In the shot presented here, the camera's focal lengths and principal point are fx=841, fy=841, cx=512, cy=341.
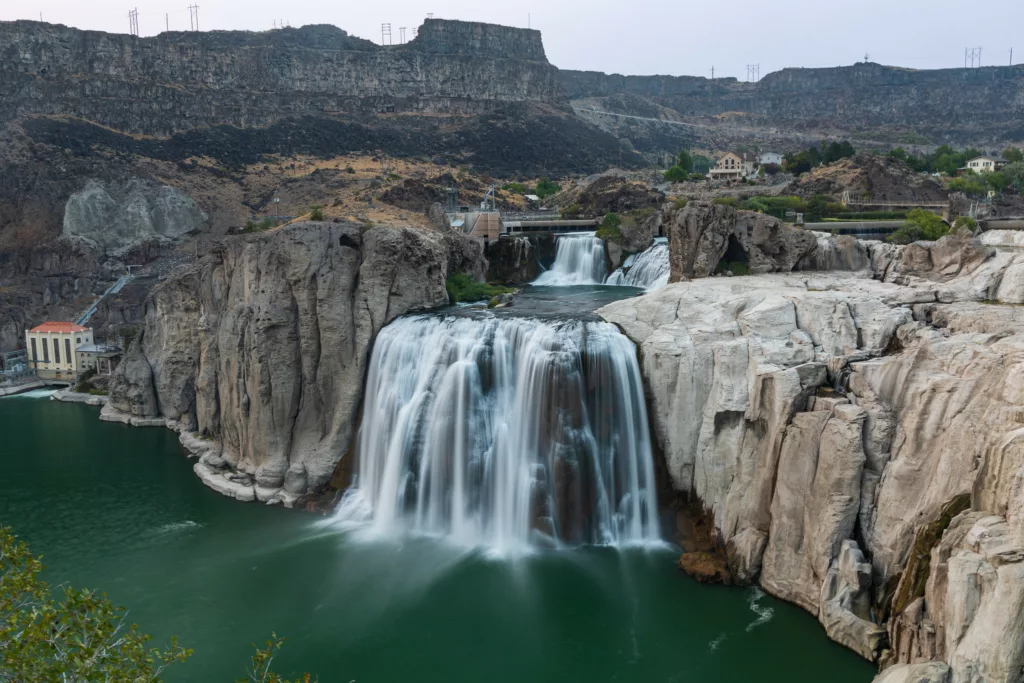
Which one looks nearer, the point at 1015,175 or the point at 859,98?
the point at 1015,175

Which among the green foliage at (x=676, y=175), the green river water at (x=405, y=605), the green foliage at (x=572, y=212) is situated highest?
the green foliage at (x=676, y=175)

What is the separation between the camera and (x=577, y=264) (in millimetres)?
49844

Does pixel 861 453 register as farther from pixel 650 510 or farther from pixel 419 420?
pixel 419 420

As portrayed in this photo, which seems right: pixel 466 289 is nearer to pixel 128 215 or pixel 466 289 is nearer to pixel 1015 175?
pixel 1015 175

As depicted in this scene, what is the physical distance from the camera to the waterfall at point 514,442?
2708cm

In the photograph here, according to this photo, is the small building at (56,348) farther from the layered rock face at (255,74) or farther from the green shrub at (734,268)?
the layered rock face at (255,74)

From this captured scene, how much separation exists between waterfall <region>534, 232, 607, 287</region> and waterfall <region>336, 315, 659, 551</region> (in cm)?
1840

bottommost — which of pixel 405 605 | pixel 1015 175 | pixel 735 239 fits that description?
pixel 405 605

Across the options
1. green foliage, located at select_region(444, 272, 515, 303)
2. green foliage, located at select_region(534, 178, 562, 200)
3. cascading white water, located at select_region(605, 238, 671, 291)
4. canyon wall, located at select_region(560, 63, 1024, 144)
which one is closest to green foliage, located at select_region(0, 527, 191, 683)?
green foliage, located at select_region(444, 272, 515, 303)

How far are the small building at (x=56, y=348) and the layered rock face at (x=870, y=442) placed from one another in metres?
38.9

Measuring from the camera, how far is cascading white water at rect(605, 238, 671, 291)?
4472 centimetres

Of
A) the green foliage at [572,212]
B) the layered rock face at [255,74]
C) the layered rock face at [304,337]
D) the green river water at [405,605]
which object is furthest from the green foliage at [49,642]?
the layered rock face at [255,74]

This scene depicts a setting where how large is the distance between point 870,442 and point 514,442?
11341 mm

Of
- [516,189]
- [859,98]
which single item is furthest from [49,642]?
[859,98]
